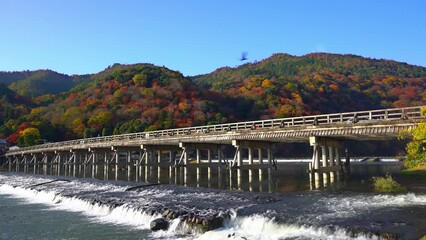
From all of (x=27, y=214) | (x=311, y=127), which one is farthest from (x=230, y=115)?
(x=27, y=214)

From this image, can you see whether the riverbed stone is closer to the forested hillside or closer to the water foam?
the water foam

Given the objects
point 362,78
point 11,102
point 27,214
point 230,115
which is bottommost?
point 27,214

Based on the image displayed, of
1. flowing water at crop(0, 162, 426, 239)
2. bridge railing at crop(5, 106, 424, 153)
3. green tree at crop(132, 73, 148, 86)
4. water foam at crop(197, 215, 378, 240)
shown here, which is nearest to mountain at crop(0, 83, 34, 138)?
bridge railing at crop(5, 106, 424, 153)

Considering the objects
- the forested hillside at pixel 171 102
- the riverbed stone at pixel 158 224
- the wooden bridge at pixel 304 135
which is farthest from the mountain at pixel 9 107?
the riverbed stone at pixel 158 224

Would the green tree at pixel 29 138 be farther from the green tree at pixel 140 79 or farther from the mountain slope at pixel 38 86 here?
the mountain slope at pixel 38 86

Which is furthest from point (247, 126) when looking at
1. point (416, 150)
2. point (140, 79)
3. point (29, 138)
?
point (140, 79)

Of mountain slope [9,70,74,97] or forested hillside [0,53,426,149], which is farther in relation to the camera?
mountain slope [9,70,74,97]

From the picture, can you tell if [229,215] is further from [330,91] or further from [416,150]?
[330,91]

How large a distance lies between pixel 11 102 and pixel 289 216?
128m

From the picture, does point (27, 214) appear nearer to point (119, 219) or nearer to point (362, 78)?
point (119, 219)

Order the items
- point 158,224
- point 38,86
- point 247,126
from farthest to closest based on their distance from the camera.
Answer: point 38,86 → point 247,126 → point 158,224

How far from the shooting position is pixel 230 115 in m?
91.7

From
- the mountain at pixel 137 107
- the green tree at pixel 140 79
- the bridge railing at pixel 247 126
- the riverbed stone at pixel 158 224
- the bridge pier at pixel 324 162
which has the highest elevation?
the green tree at pixel 140 79

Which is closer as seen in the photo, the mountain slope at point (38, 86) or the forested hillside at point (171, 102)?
the forested hillside at point (171, 102)
